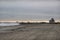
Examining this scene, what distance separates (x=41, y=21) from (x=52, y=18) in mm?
2031

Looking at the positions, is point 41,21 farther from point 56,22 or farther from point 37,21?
point 56,22

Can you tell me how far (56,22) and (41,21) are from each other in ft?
6.73

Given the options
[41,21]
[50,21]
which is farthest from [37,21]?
[50,21]

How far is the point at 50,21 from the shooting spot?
19438 mm

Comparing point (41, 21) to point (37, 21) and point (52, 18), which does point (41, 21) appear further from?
point (52, 18)

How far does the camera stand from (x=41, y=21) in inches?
824

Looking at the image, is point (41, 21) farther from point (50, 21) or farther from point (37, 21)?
point (50, 21)

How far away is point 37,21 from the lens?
2089cm

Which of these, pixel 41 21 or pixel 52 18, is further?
pixel 41 21

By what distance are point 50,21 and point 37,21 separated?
6.63 ft

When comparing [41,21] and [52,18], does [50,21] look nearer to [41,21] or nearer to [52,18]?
[52,18]

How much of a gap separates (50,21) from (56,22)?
775 mm

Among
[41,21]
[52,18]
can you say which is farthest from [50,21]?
[41,21]

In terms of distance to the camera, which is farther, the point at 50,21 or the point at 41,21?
the point at 41,21
